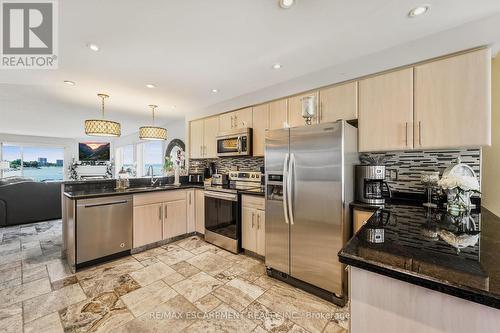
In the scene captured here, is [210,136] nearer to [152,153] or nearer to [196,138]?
[196,138]

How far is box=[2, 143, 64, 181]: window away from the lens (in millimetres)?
7969

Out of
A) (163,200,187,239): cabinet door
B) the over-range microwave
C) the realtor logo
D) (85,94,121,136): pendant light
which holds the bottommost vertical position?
(163,200,187,239): cabinet door

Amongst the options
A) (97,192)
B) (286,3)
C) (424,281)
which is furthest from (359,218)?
(97,192)

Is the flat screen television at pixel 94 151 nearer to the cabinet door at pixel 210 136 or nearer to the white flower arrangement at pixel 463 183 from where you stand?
the cabinet door at pixel 210 136

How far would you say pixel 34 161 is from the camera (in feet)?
28.1

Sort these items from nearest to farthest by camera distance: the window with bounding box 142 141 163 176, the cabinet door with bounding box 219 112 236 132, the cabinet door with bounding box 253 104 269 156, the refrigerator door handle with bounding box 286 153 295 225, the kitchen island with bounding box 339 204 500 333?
the kitchen island with bounding box 339 204 500 333 < the refrigerator door handle with bounding box 286 153 295 225 < the cabinet door with bounding box 253 104 269 156 < the cabinet door with bounding box 219 112 236 132 < the window with bounding box 142 141 163 176

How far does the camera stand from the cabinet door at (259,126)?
3078 mm

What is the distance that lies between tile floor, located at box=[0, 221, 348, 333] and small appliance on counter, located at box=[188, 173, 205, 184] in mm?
1666

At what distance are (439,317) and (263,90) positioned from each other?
3.03m

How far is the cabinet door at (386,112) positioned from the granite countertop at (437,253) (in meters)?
0.86

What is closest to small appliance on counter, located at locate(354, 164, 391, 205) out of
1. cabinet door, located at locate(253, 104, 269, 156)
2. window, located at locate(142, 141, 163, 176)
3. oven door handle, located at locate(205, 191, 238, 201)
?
cabinet door, located at locate(253, 104, 269, 156)

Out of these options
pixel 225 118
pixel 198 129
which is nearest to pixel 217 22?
pixel 225 118

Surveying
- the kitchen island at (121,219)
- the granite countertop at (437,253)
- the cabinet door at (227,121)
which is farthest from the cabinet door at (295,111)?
the kitchen island at (121,219)

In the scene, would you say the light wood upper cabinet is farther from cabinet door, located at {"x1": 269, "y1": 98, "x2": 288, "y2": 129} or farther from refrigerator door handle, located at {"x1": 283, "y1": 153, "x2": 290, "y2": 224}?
refrigerator door handle, located at {"x1": 283, "y1": 153, "x2": 290, "y2": 224}
